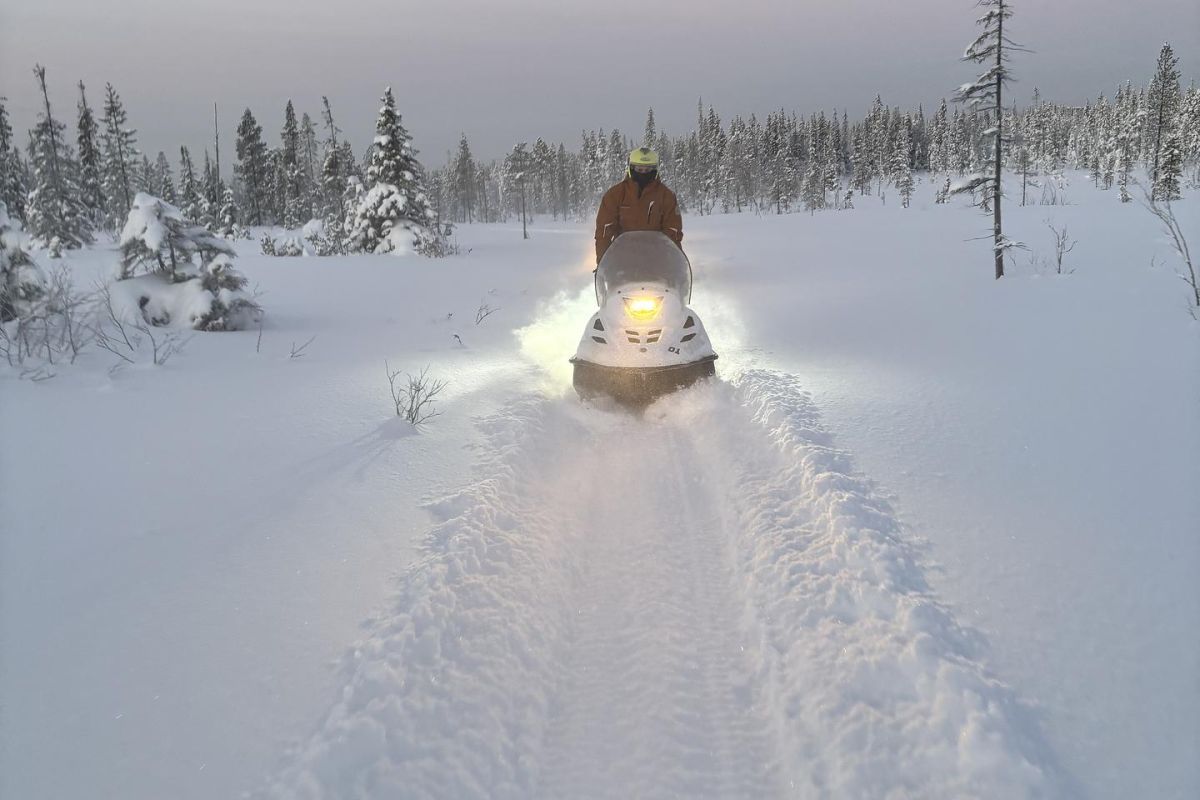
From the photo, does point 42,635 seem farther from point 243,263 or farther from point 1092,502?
point 243,263

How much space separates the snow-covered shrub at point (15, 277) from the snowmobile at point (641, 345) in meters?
6.90

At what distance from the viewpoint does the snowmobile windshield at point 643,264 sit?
703 cm

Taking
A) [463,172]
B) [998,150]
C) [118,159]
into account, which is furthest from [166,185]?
[998,150]

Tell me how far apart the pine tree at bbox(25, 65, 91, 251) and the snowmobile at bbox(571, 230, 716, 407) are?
37.2m

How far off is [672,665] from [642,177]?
21.4 feet

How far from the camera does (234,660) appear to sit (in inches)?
110

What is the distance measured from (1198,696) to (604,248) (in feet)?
22.7

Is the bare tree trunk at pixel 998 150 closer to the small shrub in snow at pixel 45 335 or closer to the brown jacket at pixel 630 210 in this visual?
the brown jacket at pixel 630 210

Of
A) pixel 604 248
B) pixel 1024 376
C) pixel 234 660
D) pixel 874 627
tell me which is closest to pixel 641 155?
pixel 604 248

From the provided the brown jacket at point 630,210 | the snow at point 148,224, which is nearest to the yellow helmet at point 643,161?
the brown jacket at point 630,210

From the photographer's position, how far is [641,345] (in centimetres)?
652

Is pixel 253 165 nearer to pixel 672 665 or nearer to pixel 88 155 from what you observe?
pixel 88 155

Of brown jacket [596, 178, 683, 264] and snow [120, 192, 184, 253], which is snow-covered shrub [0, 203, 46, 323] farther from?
brown jacket [596, 178, 683, 264]

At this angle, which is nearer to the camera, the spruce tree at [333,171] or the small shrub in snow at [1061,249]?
the small shrub in snow at [1061,249]
